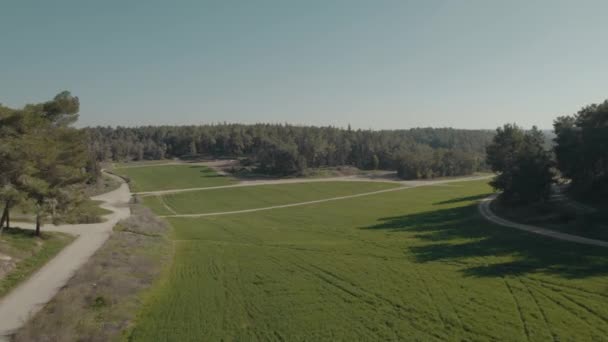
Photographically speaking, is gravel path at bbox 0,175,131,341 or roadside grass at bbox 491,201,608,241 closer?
gravel path at bbox 0,175,131,341

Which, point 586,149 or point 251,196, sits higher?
point 586,149

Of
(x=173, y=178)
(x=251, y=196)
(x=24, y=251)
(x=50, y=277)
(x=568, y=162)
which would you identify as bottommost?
(x=251, y=196)

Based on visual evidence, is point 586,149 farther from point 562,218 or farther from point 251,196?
point 251,196

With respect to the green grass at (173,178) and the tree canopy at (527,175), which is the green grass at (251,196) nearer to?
the green grass at (173,178)

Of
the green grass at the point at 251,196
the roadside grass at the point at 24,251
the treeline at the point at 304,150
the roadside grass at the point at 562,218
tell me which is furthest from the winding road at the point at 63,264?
the treeline at the point at 304,150

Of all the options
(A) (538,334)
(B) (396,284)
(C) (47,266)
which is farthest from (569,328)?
(C) (47,266)

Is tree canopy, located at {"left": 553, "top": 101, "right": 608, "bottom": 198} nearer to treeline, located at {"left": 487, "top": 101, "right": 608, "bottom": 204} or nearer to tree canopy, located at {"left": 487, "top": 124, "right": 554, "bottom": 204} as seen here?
treeline, located at {"left": 487, "top": 101, "right": 608, "bottom": 204}

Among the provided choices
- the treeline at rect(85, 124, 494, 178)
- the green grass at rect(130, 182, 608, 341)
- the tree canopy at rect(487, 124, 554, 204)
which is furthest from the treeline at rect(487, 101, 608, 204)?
the treeline at rect(85, 124, 494, 178)

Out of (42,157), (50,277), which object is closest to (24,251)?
(50,277)
